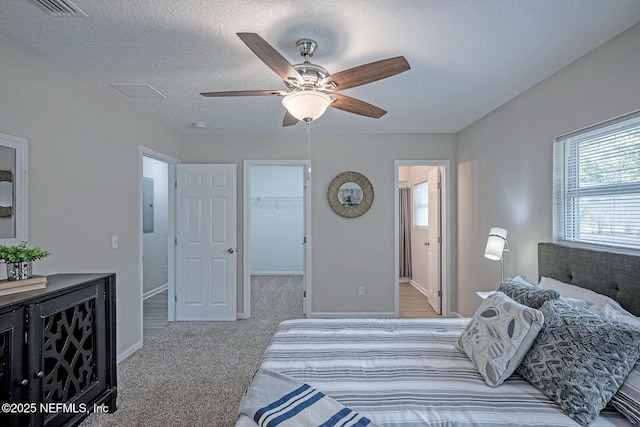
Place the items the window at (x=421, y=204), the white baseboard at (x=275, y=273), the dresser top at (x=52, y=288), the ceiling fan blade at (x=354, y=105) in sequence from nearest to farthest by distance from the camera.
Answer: the dresser top at (x=52, y=288) < the ceiling fan blade at (x=354, y=105) < the window at (x=421, y=204) < the white baseboard at (x=275, y=273)

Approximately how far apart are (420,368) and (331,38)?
1.96 meters

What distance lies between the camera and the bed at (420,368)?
4.22 feet

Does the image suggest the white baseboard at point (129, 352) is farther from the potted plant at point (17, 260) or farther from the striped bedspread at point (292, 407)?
the striped bedspread at point (292, 407)

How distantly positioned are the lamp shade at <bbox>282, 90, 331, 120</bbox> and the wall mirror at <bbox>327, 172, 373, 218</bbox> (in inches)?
96.1

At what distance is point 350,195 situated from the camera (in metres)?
4.43

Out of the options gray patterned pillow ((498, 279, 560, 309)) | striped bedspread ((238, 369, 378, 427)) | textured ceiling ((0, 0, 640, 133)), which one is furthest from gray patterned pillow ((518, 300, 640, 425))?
textured ceiling ((0, 0, 640, 133))

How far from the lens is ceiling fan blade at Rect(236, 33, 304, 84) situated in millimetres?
1535

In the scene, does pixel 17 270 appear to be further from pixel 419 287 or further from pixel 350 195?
pixel 419 287

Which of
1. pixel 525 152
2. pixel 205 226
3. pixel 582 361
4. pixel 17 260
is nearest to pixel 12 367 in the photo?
pixel 17 260

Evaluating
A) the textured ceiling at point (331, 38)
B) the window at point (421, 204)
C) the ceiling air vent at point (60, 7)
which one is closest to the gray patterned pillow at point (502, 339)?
the textured ceiling at point (331, 38)

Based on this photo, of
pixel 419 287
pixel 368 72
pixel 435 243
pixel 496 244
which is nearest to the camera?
pixel 368 72

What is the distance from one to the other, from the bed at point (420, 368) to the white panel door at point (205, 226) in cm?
233

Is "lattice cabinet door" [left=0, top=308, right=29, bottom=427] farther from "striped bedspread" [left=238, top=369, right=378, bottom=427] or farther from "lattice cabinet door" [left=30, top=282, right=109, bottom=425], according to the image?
"striped bedspread" [left=238, top=369, right=378, bottom=427]

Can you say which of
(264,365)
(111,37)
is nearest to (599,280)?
(264,365)
